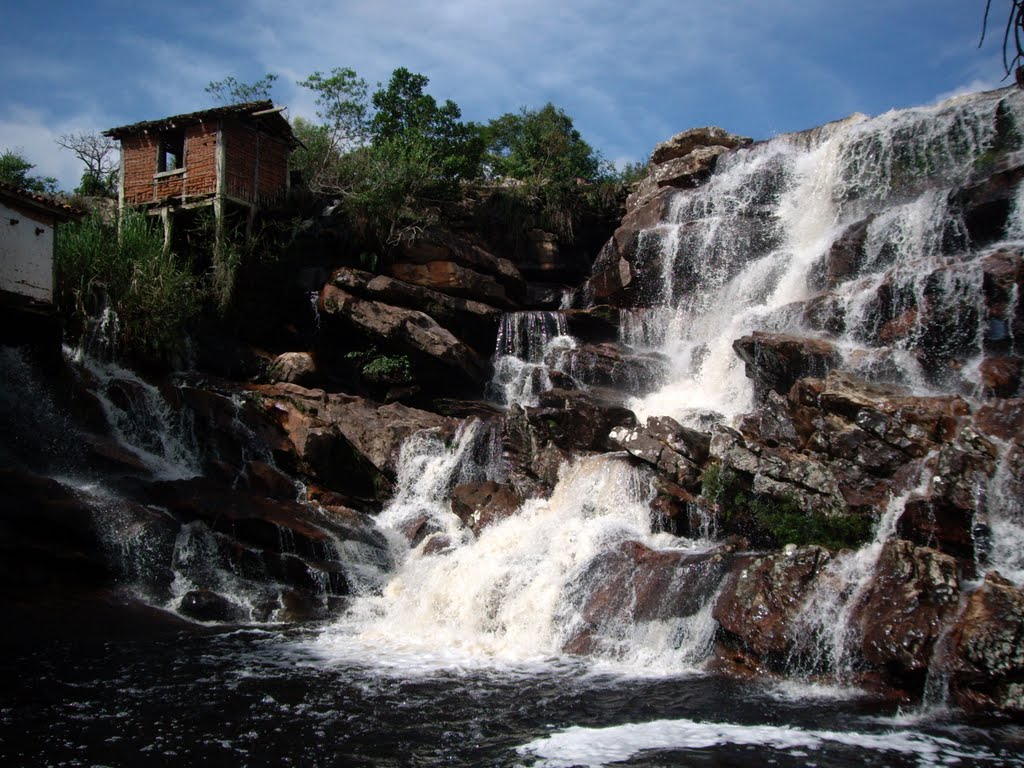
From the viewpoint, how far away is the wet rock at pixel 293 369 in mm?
21875

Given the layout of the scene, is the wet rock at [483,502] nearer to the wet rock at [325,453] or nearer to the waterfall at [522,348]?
the wet rock at [325,453]

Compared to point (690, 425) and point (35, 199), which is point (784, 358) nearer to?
point (690, 425)

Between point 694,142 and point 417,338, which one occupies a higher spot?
point 694,142

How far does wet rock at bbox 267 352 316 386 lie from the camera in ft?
71.8

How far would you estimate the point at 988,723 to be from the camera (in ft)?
27.4

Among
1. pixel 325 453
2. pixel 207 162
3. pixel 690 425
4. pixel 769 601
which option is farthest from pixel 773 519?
pixel 207 162

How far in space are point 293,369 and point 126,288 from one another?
4.40 meters

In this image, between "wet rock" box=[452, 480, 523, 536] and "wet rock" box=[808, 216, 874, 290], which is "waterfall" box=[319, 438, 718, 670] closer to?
"wet rock" box=[452, 480, 523, 536]

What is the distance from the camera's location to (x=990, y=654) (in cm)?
886

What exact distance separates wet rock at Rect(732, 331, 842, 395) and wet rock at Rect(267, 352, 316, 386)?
11.1 m

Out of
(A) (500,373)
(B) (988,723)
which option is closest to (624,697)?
(B) (988,723)

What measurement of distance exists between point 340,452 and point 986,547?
12730 mm

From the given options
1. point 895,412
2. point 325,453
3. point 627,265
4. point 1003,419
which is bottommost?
point 325,453

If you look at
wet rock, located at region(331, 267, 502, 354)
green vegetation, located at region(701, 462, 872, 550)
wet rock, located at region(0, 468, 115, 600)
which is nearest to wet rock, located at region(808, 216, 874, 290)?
green vegetation, located at region(701, 462, 872, 550)
